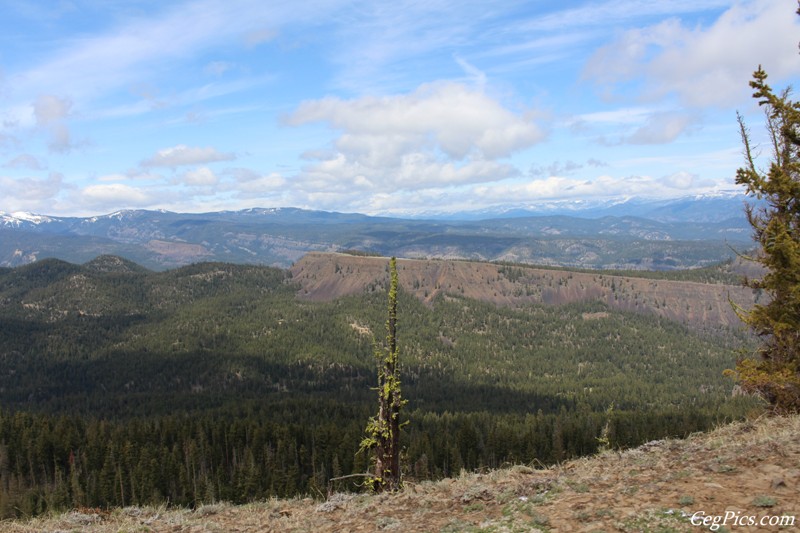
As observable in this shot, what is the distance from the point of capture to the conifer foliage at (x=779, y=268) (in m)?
24.4

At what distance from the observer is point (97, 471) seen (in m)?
100

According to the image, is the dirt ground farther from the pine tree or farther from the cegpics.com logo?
the pine tree

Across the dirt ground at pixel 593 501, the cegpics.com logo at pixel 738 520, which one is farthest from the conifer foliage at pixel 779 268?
the cegpics.com logo at pixel 738 520

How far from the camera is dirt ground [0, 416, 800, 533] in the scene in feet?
38.7

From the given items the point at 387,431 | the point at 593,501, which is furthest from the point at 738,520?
the point at 387,431

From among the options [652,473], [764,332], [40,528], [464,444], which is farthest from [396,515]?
[464,444]

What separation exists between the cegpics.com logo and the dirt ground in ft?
0.07

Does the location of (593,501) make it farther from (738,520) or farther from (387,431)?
(387,431)

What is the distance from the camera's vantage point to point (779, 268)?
2520 centimetres

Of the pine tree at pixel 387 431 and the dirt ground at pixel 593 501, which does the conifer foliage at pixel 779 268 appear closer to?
the dirt ground at pixel 593 501

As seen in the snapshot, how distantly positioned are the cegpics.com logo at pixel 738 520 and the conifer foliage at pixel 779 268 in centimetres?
1671

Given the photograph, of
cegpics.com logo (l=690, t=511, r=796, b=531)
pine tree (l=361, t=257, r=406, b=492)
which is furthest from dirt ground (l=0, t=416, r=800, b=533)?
pine tree (l=361, t=257, r=406, b=492)

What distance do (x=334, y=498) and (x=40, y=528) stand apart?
11.7 m

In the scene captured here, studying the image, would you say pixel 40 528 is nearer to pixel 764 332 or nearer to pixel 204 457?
pixel 764 332
